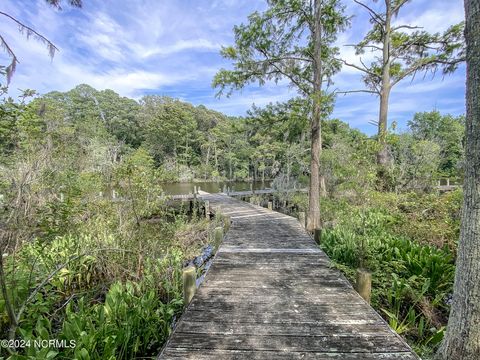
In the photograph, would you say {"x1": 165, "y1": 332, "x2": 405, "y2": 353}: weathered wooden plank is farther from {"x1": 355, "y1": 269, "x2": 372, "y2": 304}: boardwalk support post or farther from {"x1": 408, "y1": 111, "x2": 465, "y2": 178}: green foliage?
{"x1": 408, "y1": 111, "x2": 465, "y2": 178}: green foliage

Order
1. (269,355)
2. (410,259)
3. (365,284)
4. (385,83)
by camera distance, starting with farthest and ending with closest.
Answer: (385,83)
(410,259)
(365,284)
(269,355)

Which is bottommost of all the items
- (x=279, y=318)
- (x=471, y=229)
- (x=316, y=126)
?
(x=279, y=318)

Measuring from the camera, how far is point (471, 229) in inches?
82.8

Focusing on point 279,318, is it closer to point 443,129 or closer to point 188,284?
point 188,284

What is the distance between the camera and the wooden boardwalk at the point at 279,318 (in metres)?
2.27

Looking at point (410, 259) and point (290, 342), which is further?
point (410, 259)

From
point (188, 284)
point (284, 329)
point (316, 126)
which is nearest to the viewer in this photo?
point (284, 329)

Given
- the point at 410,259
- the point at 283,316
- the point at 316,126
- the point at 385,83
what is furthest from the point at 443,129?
the point at 283,316

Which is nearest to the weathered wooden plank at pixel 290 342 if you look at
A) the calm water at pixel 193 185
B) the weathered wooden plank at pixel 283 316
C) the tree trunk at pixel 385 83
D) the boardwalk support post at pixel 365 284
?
the weathered wooden plank at pixel 283 316

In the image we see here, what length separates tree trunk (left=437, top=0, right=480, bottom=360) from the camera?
6.73 feet

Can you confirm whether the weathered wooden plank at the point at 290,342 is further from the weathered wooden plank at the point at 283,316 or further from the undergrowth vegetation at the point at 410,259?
the undergrowth vegetation at the point at 410,259

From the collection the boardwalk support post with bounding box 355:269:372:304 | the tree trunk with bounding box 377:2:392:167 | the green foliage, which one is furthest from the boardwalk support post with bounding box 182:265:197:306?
the green foliage

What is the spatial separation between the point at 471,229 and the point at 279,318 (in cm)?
198

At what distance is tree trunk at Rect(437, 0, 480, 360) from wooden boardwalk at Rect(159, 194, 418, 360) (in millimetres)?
446
